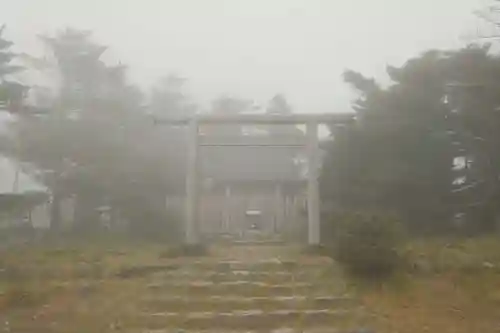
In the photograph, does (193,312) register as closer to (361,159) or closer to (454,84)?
(361,159)

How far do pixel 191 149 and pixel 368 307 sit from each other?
20.9ft

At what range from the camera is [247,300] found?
7699mm

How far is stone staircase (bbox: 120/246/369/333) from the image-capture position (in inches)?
278

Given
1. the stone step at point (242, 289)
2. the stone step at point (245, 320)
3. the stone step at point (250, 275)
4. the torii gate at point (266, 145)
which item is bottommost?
the stone step at point (245, 320)

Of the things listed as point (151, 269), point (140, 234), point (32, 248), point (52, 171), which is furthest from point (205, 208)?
point (151, 269)

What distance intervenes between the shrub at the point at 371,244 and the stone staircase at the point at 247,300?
40 centimetres

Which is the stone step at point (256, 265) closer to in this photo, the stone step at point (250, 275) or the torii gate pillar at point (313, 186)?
the stone step at point (250, 275)

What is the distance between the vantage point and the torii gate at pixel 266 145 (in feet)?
40.7

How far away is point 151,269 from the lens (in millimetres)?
9047

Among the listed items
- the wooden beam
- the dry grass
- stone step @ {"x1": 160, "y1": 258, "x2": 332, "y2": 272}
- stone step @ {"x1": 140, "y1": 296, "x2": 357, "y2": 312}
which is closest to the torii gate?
the wooden beam

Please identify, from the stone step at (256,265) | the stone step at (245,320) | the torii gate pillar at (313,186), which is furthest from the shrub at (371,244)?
the torii gate pillar at (313,186)

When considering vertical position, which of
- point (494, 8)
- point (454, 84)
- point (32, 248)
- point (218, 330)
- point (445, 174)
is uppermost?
point (494, 8)

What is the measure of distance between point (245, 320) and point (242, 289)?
108 cm

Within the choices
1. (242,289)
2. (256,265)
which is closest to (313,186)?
(256,265)
